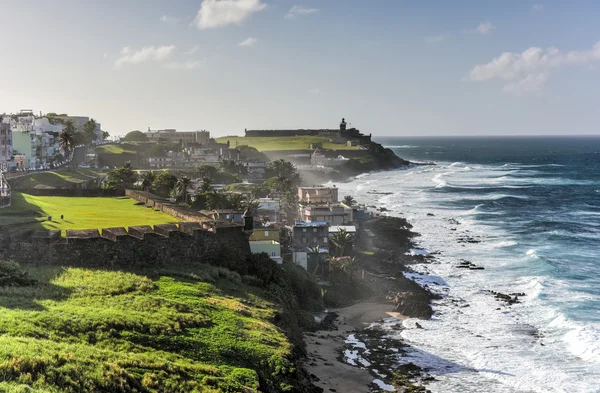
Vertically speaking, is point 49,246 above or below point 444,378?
above

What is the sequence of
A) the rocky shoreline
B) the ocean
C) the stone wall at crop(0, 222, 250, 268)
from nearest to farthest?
the stone wall at crop(0, 222, 250, 268), the rocky shoreline, the ocean

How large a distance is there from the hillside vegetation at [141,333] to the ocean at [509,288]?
890cm

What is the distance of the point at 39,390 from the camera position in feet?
46.2

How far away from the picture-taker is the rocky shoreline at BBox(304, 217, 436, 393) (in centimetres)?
2828

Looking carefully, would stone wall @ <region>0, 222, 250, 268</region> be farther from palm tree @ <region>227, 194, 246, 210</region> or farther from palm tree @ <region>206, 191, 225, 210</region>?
palm tree @ <region>227, 194, 246, 210</region>

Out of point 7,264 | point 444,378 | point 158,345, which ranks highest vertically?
point 7,264

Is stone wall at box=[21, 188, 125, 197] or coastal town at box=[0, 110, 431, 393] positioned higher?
stone wall at box=[21, 188, 125, 197]

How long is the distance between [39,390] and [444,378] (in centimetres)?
2018

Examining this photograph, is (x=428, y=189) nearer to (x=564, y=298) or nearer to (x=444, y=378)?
(x=564, y=298)

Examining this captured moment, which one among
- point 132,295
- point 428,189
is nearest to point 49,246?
point 132,295

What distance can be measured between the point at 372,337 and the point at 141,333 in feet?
55.9

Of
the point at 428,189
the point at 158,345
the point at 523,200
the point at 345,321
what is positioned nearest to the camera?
the point at 158,345

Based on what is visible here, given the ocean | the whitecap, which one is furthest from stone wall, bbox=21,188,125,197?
the whitecap

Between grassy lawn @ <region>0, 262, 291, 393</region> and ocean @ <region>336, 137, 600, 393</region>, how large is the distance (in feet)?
31.3
